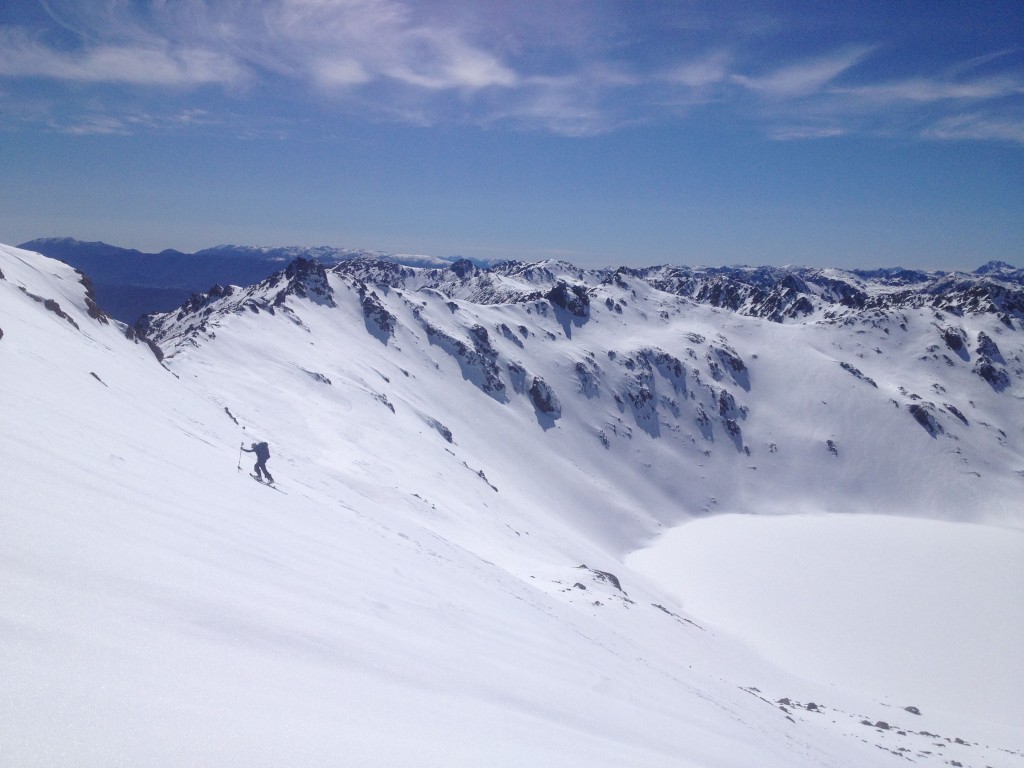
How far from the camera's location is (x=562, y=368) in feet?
369

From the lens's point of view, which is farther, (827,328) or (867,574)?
(827,328)

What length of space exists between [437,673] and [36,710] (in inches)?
205

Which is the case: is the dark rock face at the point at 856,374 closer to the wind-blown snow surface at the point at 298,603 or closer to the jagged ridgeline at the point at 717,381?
the jagged ridgeline at the point at 717,381

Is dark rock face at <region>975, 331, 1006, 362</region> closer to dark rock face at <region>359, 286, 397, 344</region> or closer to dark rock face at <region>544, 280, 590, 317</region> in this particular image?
dark rock face at <region>544, 280, 590, 317</region>

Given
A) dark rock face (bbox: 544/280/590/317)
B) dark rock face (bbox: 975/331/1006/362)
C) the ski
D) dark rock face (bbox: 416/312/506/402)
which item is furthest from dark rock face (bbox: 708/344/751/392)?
the ski

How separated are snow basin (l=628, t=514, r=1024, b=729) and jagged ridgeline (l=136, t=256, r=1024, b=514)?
1630 centimetres

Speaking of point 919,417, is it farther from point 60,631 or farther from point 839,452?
point 60,631

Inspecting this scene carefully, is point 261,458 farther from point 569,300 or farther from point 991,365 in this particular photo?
point 991,365

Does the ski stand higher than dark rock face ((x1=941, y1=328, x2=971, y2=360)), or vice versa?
dark rock face ((x1=941, y1=328, x2=971, y2=360))

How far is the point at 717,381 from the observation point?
410 feet

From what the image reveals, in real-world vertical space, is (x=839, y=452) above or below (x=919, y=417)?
below

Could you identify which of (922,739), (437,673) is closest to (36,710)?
(437,673)

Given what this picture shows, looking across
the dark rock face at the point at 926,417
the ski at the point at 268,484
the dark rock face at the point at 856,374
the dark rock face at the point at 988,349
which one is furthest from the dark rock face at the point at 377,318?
the dark rock face at the point at 988,349

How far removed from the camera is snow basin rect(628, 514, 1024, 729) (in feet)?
149
